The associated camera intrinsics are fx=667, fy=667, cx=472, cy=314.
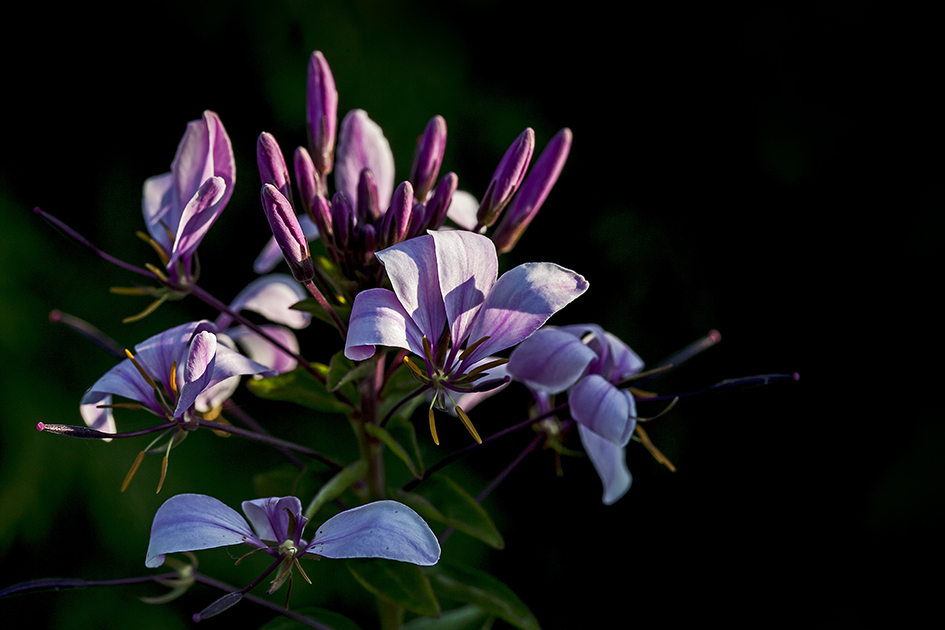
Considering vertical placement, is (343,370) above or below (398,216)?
below

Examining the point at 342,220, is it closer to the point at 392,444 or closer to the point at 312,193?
the point at 312,193

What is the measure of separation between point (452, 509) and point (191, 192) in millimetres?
703

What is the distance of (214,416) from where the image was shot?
4.01 ft

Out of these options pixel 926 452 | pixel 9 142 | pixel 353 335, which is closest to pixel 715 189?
pixel 926 452

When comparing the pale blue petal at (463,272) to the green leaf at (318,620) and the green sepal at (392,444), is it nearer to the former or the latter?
the green sepal at (392,444)

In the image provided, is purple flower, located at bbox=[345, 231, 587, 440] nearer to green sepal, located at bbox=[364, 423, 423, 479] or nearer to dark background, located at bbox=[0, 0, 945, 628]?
green sepal, located at bbox=[364, 423, 423, 479]

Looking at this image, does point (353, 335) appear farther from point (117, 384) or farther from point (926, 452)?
point (926, 452)

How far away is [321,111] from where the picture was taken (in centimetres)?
128

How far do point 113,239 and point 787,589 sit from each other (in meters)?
2.66

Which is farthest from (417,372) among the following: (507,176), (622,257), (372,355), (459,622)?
(622,257)

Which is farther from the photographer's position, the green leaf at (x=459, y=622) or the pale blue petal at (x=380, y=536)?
the green leaf at (x=459, y=622)

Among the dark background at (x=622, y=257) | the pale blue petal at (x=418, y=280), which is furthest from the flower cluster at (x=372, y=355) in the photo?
the dark background at (x=622, y=257)

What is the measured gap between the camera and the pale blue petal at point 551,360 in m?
1.04

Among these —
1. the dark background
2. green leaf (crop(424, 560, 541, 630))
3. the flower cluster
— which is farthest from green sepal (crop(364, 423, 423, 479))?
the dark background
